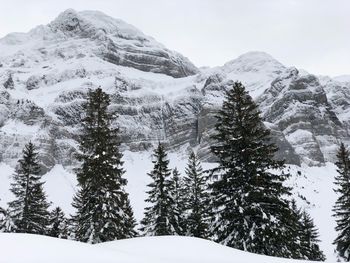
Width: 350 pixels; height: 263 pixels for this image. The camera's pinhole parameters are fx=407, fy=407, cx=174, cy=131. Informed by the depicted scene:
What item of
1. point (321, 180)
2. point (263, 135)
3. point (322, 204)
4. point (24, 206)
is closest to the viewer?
point (263, 135)

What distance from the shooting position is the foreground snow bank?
6.10 meters

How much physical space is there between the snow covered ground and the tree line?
68013 millimetres

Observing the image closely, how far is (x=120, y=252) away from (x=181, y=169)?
143130 millimetres

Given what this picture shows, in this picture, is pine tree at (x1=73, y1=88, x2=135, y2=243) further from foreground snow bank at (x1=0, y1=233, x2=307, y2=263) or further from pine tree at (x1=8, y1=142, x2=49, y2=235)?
foreground snow bank at (x1=0, y1=233, x2=307, y2=263)

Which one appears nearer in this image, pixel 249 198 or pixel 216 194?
pixel 249 198

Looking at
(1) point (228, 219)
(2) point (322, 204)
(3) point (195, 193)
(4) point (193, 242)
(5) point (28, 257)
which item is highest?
(2) point (322, 204)

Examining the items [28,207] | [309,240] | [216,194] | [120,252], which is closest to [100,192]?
[216,194]

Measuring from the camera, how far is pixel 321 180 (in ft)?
495

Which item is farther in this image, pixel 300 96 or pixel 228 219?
pixel 300 96

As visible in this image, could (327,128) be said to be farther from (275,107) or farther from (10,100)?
(10,100)

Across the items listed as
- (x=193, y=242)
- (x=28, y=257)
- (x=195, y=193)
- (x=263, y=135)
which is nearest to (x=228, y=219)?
(x=263, y=135)

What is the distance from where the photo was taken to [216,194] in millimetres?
18438

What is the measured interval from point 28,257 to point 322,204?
128 m

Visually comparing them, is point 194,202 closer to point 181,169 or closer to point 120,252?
point 120,252
